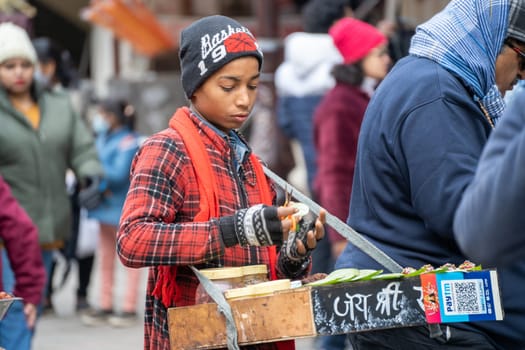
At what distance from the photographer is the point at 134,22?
15367mm

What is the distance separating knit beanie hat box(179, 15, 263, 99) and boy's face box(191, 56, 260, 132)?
2 centimetres

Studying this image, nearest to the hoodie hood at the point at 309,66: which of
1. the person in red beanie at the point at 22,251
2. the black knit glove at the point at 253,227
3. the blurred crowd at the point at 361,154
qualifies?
the blurred crowd at the point at 361,154

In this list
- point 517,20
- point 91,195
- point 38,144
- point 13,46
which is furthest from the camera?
point 91,195

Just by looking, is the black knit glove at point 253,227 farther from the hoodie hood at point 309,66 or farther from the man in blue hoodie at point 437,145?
the hoodie hood at point 309,66

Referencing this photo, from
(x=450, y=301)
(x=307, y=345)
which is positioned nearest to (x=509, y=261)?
(x=450, y=301)

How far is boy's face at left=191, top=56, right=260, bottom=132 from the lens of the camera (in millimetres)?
3338

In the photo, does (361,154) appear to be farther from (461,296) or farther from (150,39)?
(150,39)

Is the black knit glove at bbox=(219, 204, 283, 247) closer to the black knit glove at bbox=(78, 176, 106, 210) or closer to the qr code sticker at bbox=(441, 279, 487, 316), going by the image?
the qr code sticker at bbox=(441, 279, 487, 316)

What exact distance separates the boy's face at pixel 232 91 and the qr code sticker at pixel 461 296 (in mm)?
823

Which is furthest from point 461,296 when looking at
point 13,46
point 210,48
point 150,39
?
point 150,39

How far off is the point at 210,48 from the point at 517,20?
0.90 metres

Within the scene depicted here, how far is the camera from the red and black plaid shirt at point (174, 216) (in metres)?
3.15

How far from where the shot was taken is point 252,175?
349 cm

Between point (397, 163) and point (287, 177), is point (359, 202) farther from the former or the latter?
point (287, 177)
